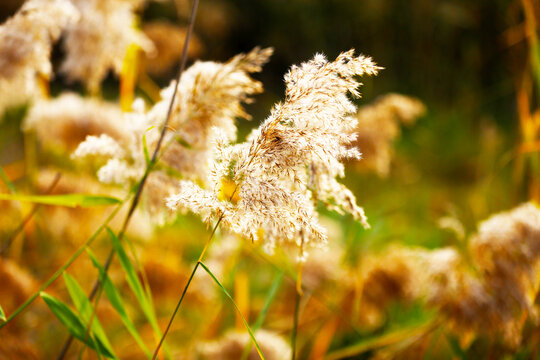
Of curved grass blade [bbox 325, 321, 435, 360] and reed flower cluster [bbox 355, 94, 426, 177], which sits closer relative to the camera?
curved grass blade [bbox 325, 321, 435, 360]

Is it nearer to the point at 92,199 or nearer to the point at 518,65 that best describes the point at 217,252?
the point at 92,199

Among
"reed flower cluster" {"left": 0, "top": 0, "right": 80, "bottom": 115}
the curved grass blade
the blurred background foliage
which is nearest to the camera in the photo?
"reed flower cluster" {"left": 0, "top": 0, "right": 80, "bottom": 115}

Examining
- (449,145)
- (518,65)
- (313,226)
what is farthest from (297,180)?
(449,145)

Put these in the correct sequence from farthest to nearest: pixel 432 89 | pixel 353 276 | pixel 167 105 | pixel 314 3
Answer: pixel 314 3
pixel 432 89
pixel 353 276
pixel 167 105

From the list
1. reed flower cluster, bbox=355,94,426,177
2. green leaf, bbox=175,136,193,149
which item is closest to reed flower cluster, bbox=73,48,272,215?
green leaf, bbox=175,136,193,149

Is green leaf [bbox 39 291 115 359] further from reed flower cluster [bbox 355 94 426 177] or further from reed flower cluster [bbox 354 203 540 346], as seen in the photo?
reed flower cluster [bbox 355 94 426 177]

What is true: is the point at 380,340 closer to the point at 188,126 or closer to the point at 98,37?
the point at 188,126

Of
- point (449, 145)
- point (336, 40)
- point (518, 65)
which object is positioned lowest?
point (518, 65)
